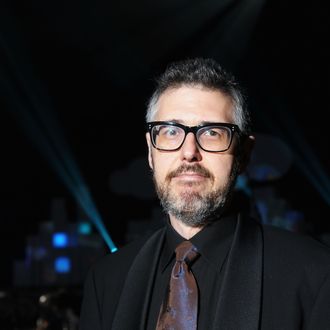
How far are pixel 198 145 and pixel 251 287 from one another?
40cm

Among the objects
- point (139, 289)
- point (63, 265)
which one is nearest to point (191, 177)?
point (139, 289)

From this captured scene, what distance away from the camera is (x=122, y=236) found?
7621 millimetres

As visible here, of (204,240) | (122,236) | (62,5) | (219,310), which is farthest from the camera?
(122,236)

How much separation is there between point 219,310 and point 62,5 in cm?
543

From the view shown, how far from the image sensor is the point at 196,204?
3.95 ft

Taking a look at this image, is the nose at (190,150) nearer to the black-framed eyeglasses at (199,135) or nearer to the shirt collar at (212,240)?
the black-framed eyeglasses at (199,135)

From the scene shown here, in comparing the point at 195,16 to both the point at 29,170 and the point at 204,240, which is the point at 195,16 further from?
the point at 204,240

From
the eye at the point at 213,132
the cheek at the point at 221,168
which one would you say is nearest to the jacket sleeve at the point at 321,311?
the cheek at the point at 221,168

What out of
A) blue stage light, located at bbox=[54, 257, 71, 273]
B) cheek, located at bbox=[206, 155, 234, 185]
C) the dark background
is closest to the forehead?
cheek, located at bbox=[206, 155, 234, 185]

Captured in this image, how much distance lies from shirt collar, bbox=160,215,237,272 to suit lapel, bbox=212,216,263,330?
25 mm

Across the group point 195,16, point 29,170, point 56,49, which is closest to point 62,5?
point 56,49

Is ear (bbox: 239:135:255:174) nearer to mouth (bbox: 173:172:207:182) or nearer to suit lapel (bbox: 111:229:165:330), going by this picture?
mouth (bbox: 173:172:207:182)

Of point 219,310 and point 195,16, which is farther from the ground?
point 195,16

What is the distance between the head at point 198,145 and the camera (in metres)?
1.21
